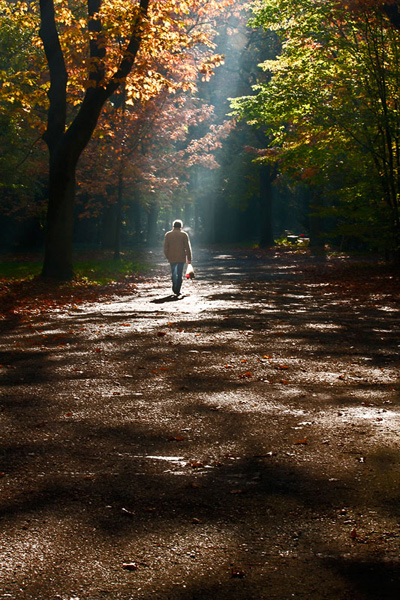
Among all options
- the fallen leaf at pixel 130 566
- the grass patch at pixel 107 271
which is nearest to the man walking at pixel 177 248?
the grass patch at pixel 107 271

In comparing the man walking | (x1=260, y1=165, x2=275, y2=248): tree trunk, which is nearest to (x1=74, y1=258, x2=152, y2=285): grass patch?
the man walking

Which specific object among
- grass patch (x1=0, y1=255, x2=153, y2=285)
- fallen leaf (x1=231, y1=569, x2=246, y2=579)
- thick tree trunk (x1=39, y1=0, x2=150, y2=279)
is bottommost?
grass patch (x1=0, y1=255, x2=153, y2=285)

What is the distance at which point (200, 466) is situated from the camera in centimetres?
500

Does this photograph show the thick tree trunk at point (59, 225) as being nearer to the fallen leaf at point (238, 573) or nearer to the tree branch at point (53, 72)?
the tree branch at point (53, 72)

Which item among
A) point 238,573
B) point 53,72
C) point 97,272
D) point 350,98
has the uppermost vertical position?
point 53,72

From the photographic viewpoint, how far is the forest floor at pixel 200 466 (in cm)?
340

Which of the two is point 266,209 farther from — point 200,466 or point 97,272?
point 200,466

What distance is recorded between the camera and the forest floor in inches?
134

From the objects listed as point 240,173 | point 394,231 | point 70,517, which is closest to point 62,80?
point 394,231

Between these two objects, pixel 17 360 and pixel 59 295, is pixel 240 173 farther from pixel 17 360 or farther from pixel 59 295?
pixel 17 360

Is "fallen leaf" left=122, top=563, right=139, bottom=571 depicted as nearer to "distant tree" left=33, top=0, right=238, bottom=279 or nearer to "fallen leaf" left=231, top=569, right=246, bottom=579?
"fallen leaf" left=231, top=569, right=246, bottom=579

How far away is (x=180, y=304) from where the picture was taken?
15.8 meters

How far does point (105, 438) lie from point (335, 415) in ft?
6.52

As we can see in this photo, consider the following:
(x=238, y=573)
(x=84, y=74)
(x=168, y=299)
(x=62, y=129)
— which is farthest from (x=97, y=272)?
(x=238, y=573)
